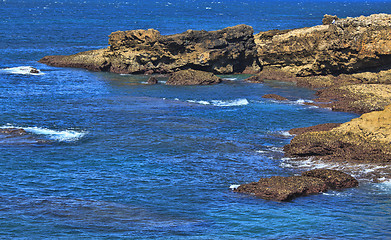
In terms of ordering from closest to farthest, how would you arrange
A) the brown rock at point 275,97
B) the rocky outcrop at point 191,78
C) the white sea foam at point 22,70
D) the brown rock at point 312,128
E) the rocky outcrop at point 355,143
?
1. the rocky outcrop at point 355,143
2. the brown rock at point 312,128
3. the brown rock at point 275,97
4. the rocky outcrop at point 191,78
5. the white sea foam at point 22,70

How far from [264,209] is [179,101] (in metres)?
29.1

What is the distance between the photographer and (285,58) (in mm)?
63938

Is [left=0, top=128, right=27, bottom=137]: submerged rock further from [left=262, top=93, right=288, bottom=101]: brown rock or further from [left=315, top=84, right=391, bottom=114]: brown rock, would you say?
[left=315, top=84, right=391, bottom=114]: brown rock

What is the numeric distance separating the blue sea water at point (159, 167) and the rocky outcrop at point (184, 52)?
809 cm

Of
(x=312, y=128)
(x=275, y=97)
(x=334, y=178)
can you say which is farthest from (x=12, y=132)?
(x=275, y=97)

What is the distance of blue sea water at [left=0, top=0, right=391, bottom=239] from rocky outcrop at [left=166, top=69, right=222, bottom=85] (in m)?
1.90

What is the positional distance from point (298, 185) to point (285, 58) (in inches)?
1668

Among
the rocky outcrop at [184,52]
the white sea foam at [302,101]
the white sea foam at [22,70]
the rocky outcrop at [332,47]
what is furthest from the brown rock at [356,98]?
the white sea foam at [22,70]

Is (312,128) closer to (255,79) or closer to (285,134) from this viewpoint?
(285,134)

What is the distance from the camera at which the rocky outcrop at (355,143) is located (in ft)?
91.7

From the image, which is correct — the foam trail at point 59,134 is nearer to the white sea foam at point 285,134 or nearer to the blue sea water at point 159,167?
the blue sea water at point 159,167

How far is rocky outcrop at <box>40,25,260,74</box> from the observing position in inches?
2549

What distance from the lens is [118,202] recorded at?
2322cm

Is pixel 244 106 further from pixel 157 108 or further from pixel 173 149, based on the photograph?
pixel 173 149
